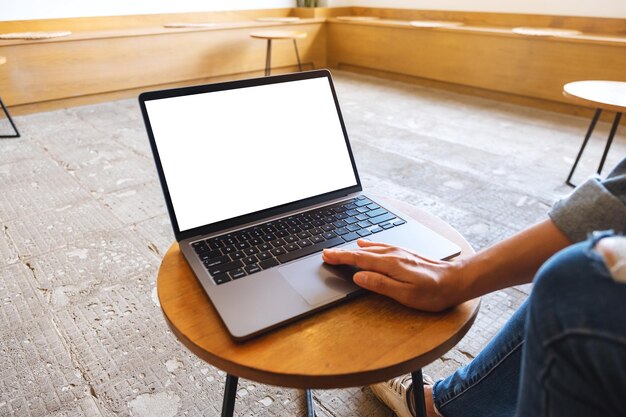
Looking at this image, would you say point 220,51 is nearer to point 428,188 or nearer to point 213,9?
point 213,9

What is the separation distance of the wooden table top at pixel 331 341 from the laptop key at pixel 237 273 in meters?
0.04

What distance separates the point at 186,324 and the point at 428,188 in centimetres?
176

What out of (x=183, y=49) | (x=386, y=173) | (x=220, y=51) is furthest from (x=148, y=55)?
(x=386, y=173)

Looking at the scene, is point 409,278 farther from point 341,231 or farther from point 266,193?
point 266,193

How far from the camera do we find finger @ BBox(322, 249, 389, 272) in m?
0.59

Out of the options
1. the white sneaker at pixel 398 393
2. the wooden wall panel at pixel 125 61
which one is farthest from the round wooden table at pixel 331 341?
the wooden wall panel at pixel 125 61

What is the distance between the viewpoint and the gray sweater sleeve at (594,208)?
52cm

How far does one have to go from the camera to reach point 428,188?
2.15 m

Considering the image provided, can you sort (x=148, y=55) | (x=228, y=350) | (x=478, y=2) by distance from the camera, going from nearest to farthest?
(x=228, y=350), (x=148, y=55), (x=478, y=2)

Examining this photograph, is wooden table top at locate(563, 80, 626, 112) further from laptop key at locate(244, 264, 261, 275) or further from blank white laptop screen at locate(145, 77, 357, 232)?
laptop key at locate(244, 264, 261, 275)

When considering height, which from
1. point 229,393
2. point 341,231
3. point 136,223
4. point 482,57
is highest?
point 341,231

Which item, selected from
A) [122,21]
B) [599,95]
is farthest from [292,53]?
[599,95]

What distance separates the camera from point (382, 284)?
58 cm

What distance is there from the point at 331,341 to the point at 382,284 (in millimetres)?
99
